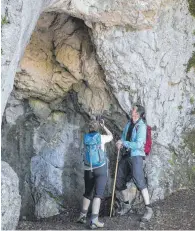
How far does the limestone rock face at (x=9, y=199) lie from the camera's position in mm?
9445

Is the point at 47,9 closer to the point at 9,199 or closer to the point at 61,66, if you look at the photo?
the point at 61,66

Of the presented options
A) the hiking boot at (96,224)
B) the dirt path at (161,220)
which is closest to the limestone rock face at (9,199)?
the dirt path at (161,220)

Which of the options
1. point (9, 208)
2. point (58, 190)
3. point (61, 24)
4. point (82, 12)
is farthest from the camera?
point (58, 190)

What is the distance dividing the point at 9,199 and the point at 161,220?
146 inches

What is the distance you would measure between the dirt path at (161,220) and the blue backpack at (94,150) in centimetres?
151

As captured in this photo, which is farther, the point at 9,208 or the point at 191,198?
the point at 191,198

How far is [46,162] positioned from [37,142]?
2.22 feet

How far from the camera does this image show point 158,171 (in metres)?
12.5

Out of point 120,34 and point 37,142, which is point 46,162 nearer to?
point 37,142

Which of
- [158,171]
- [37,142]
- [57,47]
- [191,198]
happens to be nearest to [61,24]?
[57,47]

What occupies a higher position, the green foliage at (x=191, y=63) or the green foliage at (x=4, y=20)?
the green foliage at (x=191, y=63)

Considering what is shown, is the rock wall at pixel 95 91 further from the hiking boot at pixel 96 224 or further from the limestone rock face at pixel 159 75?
the hiking boot at pixel 96 224

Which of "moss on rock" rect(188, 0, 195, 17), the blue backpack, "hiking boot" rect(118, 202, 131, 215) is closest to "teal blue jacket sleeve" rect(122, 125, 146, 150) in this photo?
the blue backpack

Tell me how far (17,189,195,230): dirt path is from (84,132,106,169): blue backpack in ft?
4.96
